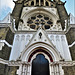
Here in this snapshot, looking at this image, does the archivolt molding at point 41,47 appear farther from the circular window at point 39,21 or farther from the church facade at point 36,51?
the circular window at point 39,21

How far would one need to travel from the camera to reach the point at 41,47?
27.7ft

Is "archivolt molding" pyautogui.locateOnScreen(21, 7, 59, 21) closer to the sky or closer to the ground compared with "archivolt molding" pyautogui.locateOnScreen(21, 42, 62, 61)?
closer to the sky

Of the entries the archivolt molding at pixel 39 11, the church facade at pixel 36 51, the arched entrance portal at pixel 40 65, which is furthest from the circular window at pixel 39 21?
the arched entrance portal at pixel 40 65

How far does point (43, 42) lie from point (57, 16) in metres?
6.06

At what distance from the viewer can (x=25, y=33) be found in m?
10.3

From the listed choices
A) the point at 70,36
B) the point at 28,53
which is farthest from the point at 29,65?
the point at 70,36

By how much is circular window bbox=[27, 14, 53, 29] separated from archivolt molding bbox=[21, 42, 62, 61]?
3822 mm

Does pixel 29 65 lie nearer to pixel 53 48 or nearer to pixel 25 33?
pixel 53 48

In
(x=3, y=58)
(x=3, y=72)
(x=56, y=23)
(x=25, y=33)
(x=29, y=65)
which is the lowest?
(x=3, y=72)

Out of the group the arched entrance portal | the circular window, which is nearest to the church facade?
the arched entrance portal

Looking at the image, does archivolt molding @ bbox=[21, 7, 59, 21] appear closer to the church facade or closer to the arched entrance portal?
the church facade

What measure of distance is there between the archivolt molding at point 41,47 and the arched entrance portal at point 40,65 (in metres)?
0.80

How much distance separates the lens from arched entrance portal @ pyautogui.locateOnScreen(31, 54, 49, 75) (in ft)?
25.4

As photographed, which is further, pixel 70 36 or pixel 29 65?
pixel 70 36
